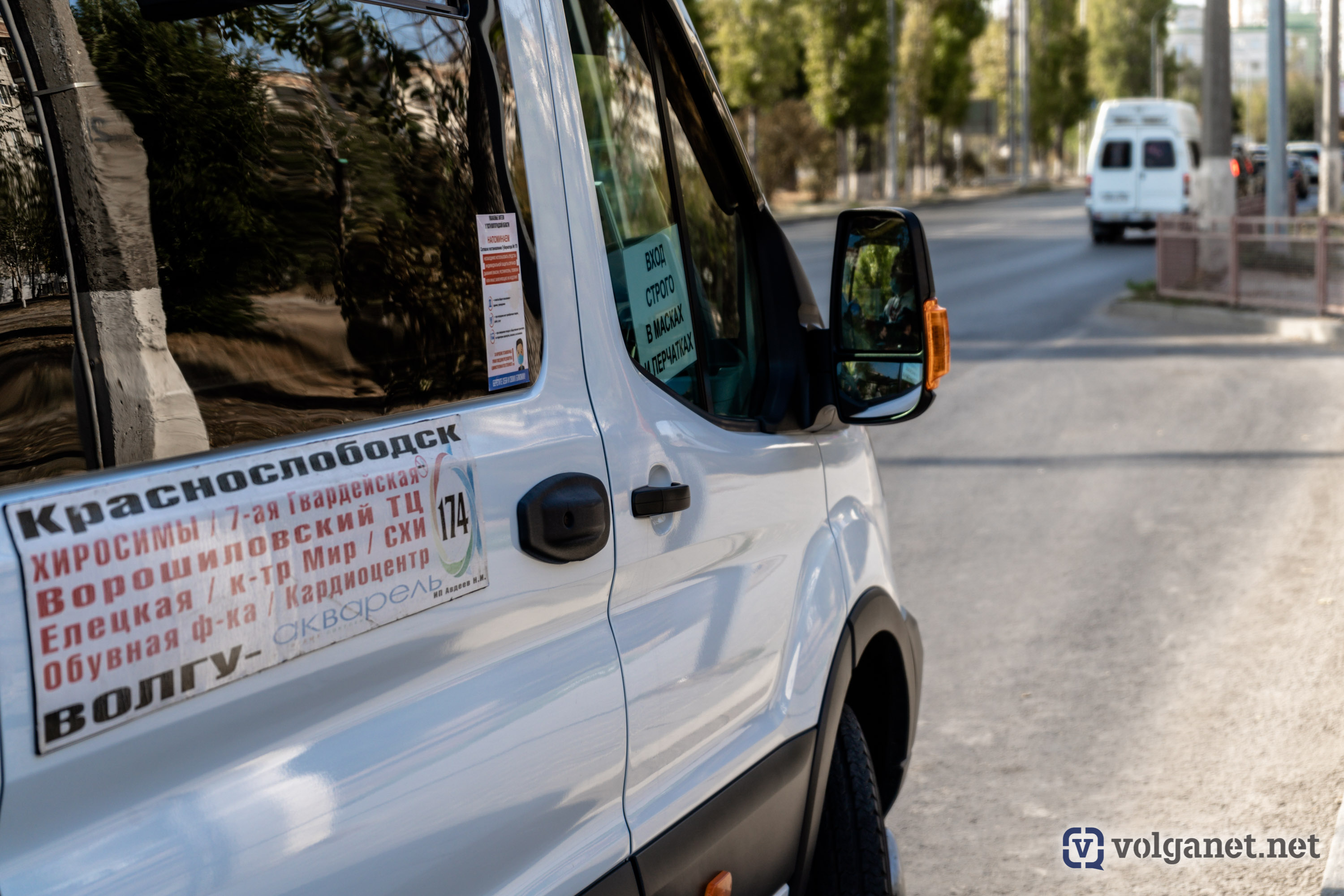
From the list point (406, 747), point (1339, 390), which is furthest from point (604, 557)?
point (1339, 390)

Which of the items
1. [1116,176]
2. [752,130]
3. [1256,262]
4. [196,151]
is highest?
[752,130]

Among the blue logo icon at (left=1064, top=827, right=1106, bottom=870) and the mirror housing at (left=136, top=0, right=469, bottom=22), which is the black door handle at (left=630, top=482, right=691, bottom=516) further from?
the blue logo icon at (left=1064, top=827, right=1106, bottom=870)

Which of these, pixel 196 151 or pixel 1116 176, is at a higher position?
pixel 1116 176

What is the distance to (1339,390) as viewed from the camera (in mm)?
10781

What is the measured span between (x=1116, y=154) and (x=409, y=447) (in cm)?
2853

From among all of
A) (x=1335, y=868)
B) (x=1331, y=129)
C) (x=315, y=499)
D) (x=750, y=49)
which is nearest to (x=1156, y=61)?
(x=750, y=49)

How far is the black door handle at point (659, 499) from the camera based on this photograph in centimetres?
217

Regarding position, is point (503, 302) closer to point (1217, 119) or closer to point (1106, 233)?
point (1217, 119)

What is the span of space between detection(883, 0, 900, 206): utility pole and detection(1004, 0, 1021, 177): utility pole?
15361 mm

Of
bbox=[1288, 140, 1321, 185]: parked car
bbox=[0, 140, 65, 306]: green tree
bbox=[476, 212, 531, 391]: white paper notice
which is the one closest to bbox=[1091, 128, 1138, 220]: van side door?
bbox=[1288, 140, 1321, 185]: parked car

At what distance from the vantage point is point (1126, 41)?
84125mm

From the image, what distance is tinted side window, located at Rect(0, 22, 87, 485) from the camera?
147 centimetres

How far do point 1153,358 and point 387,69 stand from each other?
1170 cm

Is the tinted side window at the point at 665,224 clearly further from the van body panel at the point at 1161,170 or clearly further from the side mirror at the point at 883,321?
the van body panel at the point at 1161,170
